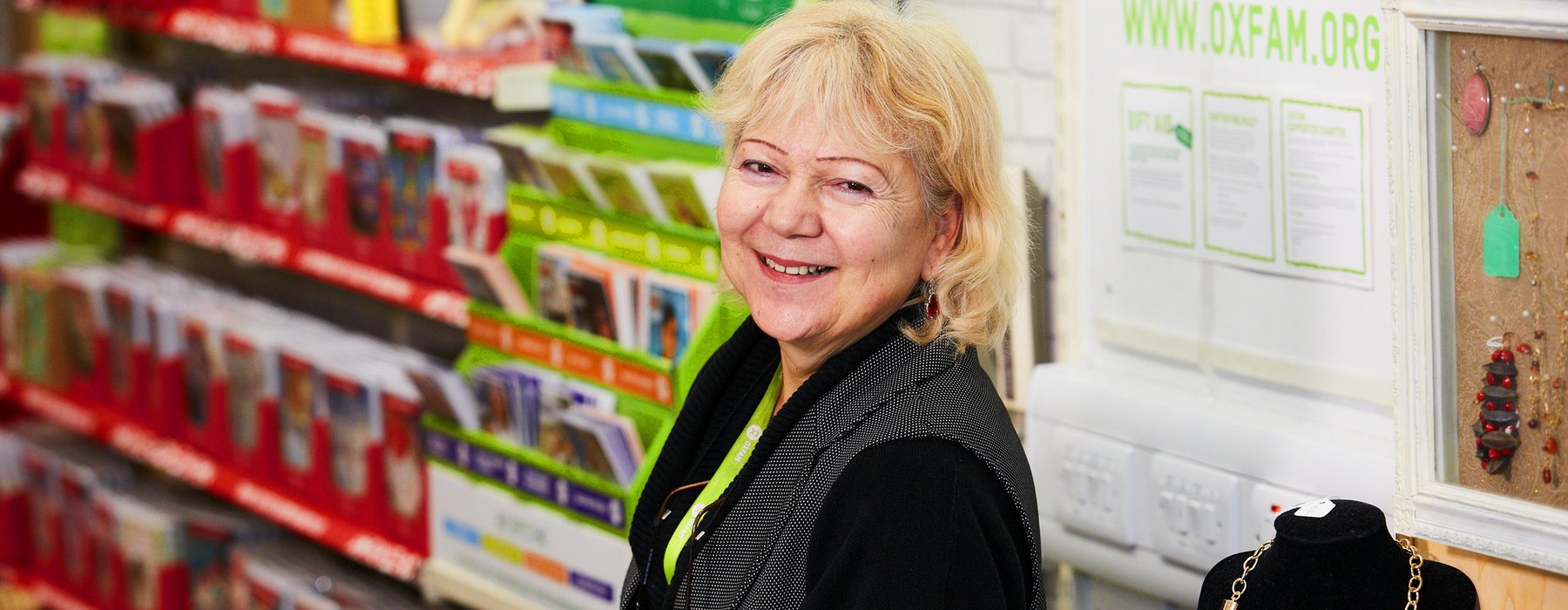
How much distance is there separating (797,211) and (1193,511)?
2.23 ft

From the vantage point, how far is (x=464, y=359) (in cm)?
287

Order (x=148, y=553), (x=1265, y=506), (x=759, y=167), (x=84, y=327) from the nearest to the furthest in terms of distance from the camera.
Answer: (x=759, y=167) → (x=1265, y=506) → (x=148, y=553) → (x=84, y=327)

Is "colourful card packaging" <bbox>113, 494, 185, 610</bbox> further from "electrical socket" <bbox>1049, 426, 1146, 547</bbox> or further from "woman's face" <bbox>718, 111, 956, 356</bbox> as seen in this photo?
"woman's face" <bbox>718, 111, 956, 356</bbox>

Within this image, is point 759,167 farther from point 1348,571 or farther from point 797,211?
point 1348,571

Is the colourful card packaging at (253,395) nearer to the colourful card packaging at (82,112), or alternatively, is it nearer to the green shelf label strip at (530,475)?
the green shelf label strip at (530,475)

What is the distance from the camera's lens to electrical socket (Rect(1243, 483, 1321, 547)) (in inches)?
68.8

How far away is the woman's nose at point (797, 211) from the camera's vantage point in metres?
1.54

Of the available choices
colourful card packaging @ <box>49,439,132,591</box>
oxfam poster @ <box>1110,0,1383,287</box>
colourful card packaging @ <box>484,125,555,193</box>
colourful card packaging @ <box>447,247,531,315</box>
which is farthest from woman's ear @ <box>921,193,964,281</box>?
colourful card packaging @ <box>49,439,132,591</box>

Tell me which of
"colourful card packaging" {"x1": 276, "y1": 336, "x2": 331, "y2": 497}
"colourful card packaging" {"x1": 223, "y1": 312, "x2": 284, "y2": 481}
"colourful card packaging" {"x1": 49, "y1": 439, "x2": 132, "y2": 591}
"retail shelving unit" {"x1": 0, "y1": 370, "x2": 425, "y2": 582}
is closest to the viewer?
"retail shelving unit" {"x1": 0, "y1": 370, "x2": 425, "y2": 582}

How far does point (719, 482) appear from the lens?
5.58ft

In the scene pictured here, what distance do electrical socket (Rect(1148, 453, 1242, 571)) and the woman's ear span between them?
49cm

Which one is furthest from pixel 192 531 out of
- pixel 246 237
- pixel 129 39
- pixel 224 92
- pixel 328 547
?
pixel 129 39

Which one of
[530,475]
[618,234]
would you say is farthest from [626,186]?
[530,475]

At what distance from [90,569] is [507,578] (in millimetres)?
1779
